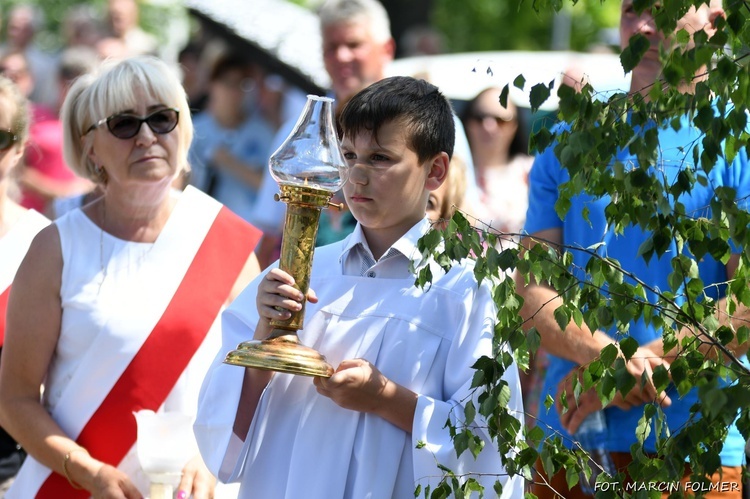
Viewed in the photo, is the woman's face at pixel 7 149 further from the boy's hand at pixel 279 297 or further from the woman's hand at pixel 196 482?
the boy's hand at pixel 279 297

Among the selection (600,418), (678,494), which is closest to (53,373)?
(600,418)

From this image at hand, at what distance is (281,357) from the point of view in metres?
2.91

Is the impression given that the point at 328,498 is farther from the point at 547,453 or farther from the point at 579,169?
the point at 579,169

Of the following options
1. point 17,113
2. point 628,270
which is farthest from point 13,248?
point 628,270

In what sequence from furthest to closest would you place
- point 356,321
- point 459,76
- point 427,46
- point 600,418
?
point 427,46, point 459,76, point 600,418, point 356,321

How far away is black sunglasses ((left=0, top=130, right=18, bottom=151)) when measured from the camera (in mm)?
4551

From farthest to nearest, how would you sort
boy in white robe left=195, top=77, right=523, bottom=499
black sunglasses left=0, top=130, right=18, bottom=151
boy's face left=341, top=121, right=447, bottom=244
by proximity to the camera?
black sunglasses left=0, top=130, right=18, bottom=151, boy's face left=341, top=121, right=447, bottom=244, boy in white robe left=195, top=77, right=523, bottom=499

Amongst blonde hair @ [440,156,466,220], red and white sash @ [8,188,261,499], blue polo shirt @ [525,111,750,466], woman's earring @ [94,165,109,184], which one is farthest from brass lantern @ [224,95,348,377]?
blonde hair @ [440,156,466,220]

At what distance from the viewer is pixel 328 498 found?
3119mm

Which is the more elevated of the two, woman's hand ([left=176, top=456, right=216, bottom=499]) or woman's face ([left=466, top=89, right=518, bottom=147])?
woman's face ([left=466, top=89, right=518, bottom=147])

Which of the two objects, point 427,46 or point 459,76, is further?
point 427,46

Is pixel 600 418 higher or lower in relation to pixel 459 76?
lower

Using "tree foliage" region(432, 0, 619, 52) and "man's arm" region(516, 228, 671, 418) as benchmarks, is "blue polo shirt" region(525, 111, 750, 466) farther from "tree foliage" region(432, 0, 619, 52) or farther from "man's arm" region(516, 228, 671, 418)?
"tree foliage" region(432, 0, 619, 52)

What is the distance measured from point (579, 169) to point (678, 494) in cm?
72
